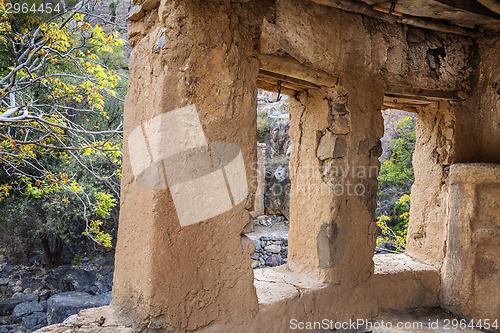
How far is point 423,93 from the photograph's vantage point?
2828 mm

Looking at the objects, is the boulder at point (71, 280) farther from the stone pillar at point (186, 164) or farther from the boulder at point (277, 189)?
the stone pillar at point (186, 164)

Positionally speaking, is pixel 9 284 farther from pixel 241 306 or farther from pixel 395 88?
pixel 395 88

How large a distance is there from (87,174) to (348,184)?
6.82 metres

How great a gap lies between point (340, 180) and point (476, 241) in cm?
137

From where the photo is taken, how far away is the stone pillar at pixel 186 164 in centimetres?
166

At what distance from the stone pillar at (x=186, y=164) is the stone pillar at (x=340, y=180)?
76cm

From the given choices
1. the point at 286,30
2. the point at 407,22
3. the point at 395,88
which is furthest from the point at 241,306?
the point at 407,22

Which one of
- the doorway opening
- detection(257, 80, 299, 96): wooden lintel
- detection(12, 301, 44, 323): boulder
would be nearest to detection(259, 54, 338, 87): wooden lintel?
detection(257, 80, 299, 96): wooden lintel

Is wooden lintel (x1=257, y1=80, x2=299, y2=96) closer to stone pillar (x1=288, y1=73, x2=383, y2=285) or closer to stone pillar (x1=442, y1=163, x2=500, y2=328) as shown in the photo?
stone pillar (x1=288, y1=73, x2=383, y2=285)

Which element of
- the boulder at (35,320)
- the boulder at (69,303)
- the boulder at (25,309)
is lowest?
the boulder at (35,320)

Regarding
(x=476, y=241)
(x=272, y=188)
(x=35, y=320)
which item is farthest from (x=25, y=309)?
(x=272, y=188)

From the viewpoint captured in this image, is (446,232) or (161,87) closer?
(161,87)

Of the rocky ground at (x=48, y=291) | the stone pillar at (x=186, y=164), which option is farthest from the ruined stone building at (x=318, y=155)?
the rocky ground at (x=48, y=291)

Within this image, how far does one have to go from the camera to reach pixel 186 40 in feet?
5.60
